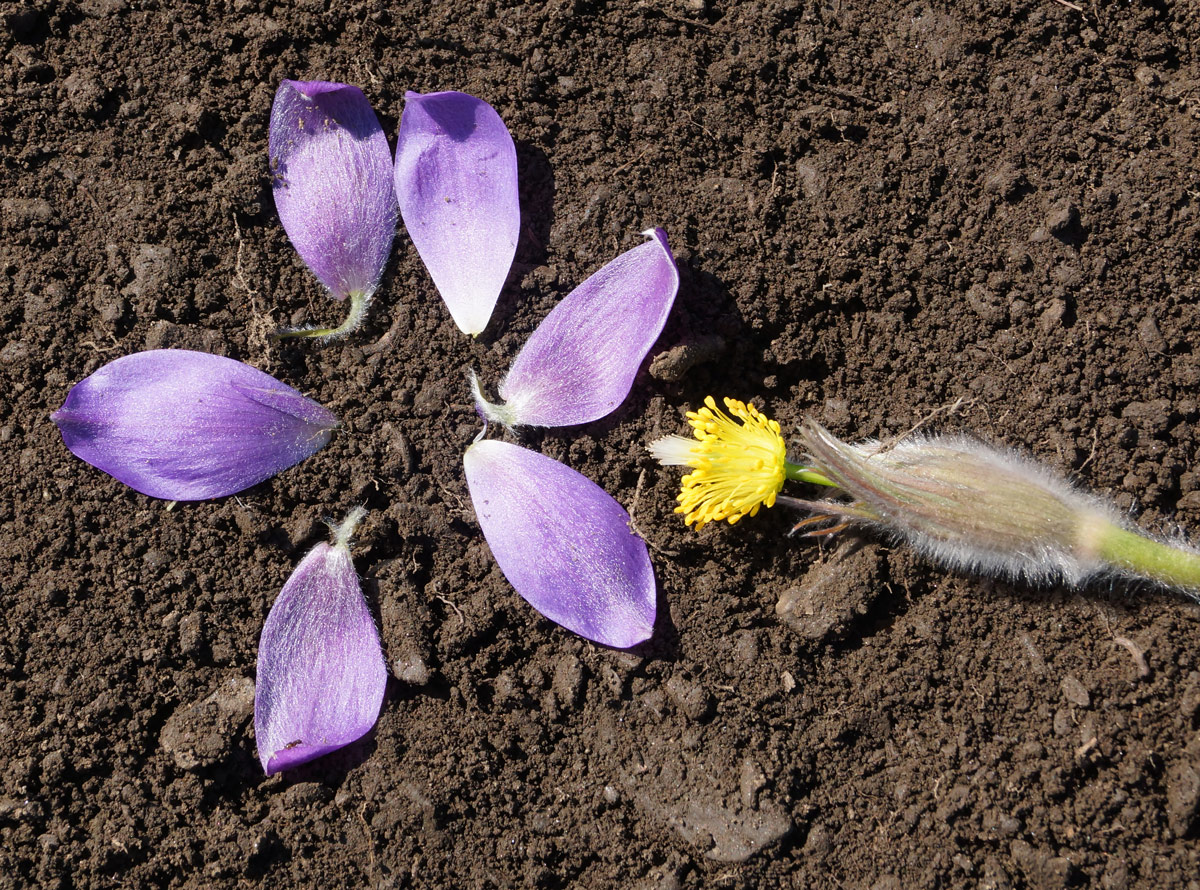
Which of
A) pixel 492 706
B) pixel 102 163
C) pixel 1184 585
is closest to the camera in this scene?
pixel 1184 585

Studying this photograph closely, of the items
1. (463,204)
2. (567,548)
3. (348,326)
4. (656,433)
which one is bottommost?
(567,548)

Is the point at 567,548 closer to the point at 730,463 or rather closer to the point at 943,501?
the point at 730,463

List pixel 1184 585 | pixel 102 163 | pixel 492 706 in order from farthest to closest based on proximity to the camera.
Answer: pixel 102 163, pixel 492 706, pixel 1184 585

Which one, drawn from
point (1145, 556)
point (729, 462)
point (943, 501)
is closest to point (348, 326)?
point (729, 462)

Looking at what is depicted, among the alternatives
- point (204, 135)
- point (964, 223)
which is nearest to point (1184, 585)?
point (964, 223)

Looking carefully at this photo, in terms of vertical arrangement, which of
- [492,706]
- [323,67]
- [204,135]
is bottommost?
[492,706]

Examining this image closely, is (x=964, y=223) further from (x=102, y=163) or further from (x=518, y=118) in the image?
(x=102, y=163)

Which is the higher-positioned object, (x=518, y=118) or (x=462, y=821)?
(x=518, y=118)
